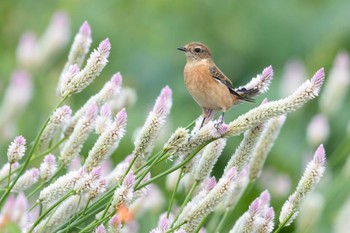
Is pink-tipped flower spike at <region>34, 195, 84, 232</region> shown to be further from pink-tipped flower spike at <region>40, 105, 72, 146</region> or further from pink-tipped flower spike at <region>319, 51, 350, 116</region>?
pink-tipped flower spike at <region>319, 51, 350, 116</region>

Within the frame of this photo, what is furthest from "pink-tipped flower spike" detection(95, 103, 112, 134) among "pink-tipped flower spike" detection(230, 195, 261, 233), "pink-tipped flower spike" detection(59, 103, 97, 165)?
"pink-tipped flower spike" detection(230, 195, 261, 233)

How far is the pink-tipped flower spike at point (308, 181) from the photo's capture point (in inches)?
92.7

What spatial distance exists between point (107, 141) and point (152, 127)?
0.39 feet

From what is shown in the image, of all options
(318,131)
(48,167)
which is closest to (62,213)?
(48,167)

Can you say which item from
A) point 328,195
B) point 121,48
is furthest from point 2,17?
point 328,195

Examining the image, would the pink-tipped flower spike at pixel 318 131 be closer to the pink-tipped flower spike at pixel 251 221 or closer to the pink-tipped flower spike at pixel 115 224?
the pink-tipped flower spike at pixel 251 221

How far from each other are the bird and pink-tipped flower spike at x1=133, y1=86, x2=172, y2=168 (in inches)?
9.8

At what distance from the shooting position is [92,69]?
2469 mm

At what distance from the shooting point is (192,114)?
217 inches

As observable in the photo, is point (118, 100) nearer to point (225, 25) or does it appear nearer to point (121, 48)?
point (121, 48)

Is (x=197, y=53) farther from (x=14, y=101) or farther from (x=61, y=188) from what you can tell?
(x=61, y=188)

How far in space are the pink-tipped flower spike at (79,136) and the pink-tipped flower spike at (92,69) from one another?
0.30 feet

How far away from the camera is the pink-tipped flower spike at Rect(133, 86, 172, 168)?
242 cm

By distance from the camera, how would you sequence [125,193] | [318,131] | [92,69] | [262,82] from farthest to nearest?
[318,131] → [262,82] → [92,69] → [125,193]
